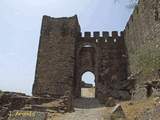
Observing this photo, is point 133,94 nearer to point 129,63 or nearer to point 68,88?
point 129,63

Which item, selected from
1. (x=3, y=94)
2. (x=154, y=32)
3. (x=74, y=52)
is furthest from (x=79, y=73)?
(x=154, y=32)

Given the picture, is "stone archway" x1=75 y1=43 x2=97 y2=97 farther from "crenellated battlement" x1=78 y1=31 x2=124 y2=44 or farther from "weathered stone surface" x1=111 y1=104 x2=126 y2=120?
"weathered stone surface" x1=111 y1=104 x2=126 y2=120

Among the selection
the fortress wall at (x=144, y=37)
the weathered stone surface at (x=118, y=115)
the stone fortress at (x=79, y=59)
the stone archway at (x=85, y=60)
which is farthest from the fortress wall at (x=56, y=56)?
the weathered stone surface at (x=118, y=115)

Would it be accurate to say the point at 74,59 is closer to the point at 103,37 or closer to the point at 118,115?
the point at 103,37

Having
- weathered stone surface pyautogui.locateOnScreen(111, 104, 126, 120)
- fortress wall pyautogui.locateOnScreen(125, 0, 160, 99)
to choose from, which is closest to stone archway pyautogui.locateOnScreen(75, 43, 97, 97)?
fortress wall pyautogui.locateOnScreen(125, 0, 160, 99)

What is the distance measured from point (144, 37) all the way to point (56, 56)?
400 inches

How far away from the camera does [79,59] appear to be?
30094 mm

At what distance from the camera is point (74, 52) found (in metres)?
29.5

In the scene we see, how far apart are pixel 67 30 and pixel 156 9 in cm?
1355

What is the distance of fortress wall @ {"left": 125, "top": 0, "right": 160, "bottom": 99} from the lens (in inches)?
534

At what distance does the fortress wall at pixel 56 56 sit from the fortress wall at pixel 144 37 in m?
4.99

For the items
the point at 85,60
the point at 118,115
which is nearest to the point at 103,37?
the point at 85,60

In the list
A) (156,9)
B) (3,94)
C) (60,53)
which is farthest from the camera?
(60,53)

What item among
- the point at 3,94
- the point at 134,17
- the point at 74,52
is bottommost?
the point at 3,94
